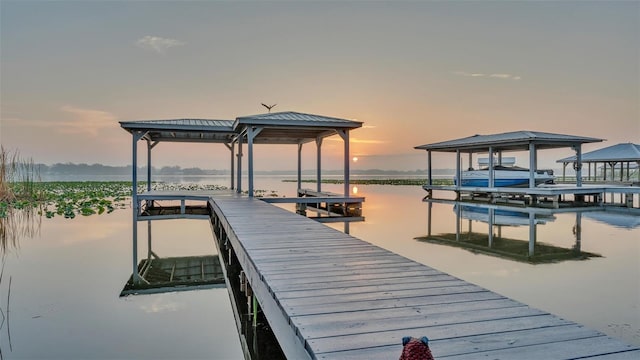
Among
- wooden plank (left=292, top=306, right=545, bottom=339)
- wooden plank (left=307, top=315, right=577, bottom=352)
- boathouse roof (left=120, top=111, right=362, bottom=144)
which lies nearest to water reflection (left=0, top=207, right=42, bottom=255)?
boathouse roof (left=120, top=111, right=362, bottom=144)

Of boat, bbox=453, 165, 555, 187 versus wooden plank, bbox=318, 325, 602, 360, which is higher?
boat, bbox=453, 165, 555, 187

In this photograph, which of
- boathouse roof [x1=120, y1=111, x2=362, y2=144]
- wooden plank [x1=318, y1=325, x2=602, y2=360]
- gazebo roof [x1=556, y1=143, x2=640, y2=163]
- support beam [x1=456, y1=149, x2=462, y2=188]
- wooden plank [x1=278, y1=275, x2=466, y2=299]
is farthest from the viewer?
gazebo roof [x1=556, y1=143, x2=640, y2=163]

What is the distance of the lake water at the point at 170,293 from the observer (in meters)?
3.61

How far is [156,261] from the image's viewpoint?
7.18m

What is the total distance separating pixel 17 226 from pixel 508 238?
12.6 metres

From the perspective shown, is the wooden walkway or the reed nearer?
the wooden walkway

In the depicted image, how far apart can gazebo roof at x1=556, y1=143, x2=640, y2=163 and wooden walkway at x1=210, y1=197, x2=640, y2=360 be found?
80.4ft

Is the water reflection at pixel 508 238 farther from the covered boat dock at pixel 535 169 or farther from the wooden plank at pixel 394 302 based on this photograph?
the wooden plank at pixel 394 302

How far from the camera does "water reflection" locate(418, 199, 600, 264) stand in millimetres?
7047

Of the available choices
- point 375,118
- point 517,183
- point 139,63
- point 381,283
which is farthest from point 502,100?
point 381,283

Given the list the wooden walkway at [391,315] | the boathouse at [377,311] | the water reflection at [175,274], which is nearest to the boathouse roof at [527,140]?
the water reflection at [175,274]

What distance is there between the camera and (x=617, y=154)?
2272 centimetres

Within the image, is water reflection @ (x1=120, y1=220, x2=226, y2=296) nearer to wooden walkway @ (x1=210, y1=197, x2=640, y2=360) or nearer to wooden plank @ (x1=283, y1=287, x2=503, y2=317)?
wooden walkway @ (x1=210, y1=197, x2=640, y2=360)

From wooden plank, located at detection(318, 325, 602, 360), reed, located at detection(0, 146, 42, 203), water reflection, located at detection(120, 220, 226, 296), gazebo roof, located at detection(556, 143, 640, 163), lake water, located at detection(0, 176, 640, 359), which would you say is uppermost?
gazebo roof, located at detection(556, 143, 640, 163)
